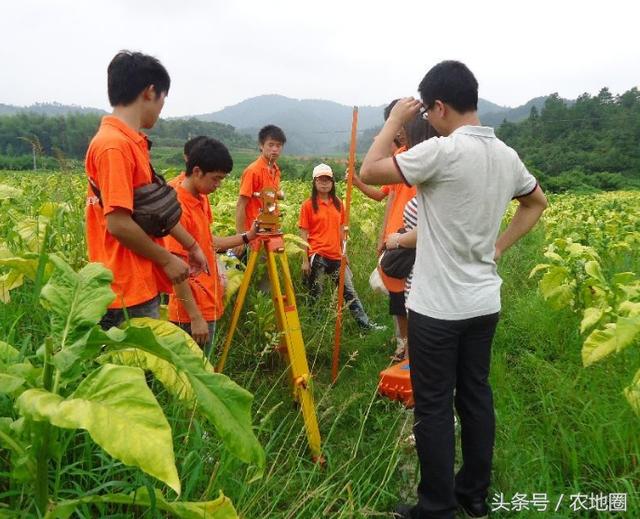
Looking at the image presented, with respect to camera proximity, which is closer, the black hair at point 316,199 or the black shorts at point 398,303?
the black shorts at point 398,303

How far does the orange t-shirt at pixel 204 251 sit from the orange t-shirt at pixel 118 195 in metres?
0.40

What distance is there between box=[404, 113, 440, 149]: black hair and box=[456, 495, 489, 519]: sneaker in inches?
63.5

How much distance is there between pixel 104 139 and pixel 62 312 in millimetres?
928

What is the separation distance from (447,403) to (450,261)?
1.80ft

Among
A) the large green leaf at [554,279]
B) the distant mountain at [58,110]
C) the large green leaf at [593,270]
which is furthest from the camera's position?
the distant mountain at [58,110]

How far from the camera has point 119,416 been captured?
0.85 meters

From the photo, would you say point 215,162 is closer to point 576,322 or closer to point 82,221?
point 82,221

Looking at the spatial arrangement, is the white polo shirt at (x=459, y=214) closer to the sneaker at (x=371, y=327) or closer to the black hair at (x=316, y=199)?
the sneaker at (x=371, y=327)

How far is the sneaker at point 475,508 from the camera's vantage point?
2.12 metres

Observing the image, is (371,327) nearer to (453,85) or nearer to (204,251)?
(204,251)

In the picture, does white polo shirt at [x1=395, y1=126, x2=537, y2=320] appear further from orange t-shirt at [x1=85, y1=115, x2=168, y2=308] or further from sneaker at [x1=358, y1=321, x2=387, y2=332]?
sneaker at [x1=358, y1=321, x2=387, y2=332]

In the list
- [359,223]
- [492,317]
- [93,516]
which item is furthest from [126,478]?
[359,223]

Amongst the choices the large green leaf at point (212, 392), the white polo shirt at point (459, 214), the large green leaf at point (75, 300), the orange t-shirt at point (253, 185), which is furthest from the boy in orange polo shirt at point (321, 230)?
the large green leaf at point (212, 392)

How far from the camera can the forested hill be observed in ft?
113
